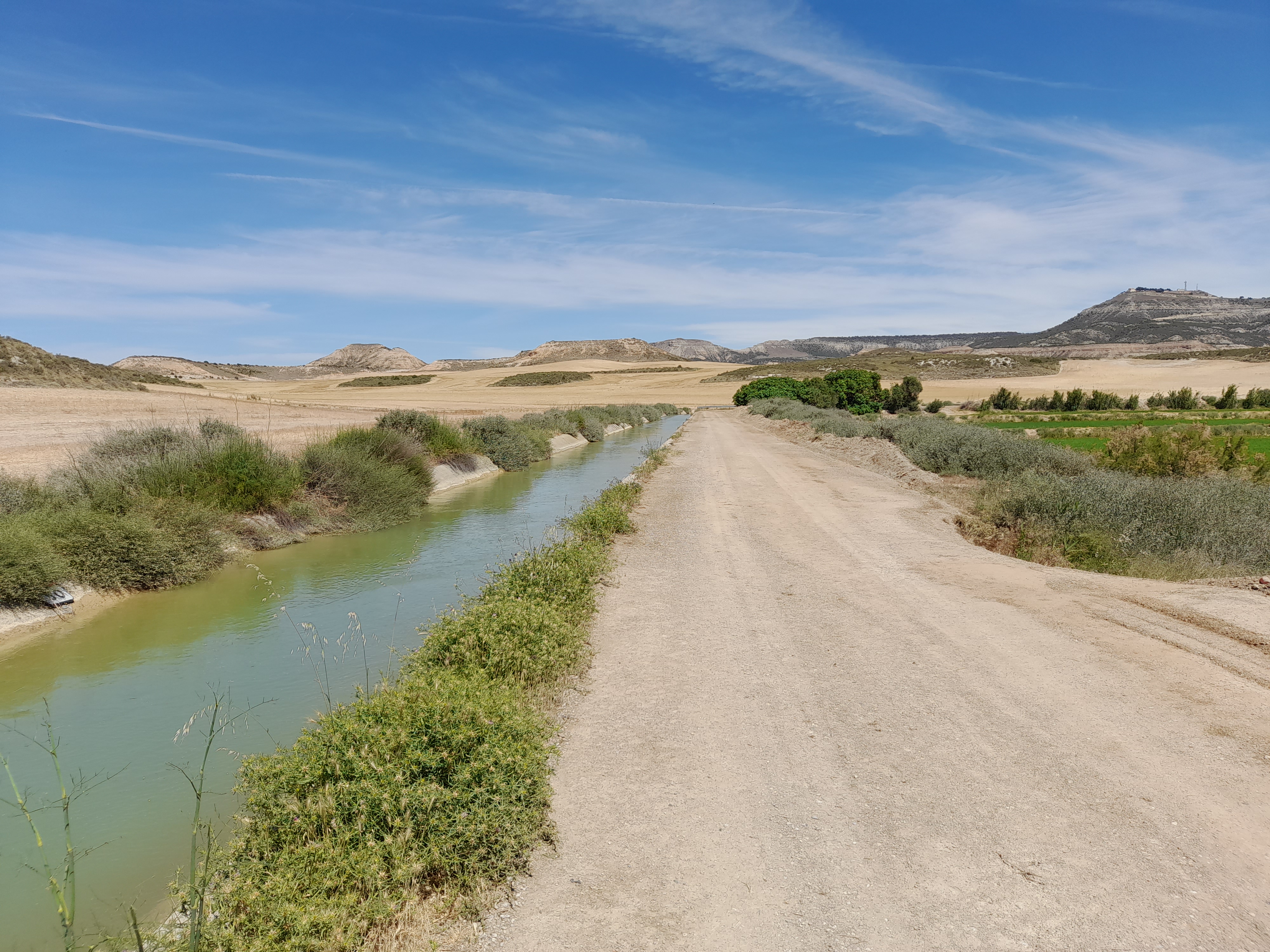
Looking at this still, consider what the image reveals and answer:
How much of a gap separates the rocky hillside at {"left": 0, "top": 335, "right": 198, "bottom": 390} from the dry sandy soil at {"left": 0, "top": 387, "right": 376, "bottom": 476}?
320cm

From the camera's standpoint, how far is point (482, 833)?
3926 mm

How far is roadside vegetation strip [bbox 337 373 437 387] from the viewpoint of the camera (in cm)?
12662

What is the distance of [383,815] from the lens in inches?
155

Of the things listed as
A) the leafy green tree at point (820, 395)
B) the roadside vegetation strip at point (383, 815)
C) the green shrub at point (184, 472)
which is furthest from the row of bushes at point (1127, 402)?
the roadside vegetation strip at point (383, 815)

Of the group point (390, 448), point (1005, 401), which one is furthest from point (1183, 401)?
Result: point (390, 448)

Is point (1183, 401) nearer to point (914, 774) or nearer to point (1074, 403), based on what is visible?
point (1074, 403)

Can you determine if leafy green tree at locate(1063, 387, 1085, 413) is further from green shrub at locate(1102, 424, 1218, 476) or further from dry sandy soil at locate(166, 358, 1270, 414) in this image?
green shrub at locate(1102, 424, 1218, 476)

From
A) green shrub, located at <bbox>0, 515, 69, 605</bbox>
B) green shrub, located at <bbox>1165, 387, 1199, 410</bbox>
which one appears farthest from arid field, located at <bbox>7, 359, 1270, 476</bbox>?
green shrub, located at <bbox>1165, 387, 1199, 410</bbox>

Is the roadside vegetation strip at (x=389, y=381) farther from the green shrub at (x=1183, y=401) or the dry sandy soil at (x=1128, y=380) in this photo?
the green shrub at (x=1183, y=401)

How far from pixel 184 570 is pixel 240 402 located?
5012cm

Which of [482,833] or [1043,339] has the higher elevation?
[1043,339]

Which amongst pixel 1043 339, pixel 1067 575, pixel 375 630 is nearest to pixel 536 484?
pixel 375 630

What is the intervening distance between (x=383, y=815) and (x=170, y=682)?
5.26 metres

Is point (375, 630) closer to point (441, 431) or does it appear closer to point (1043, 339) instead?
point (441, 431)
